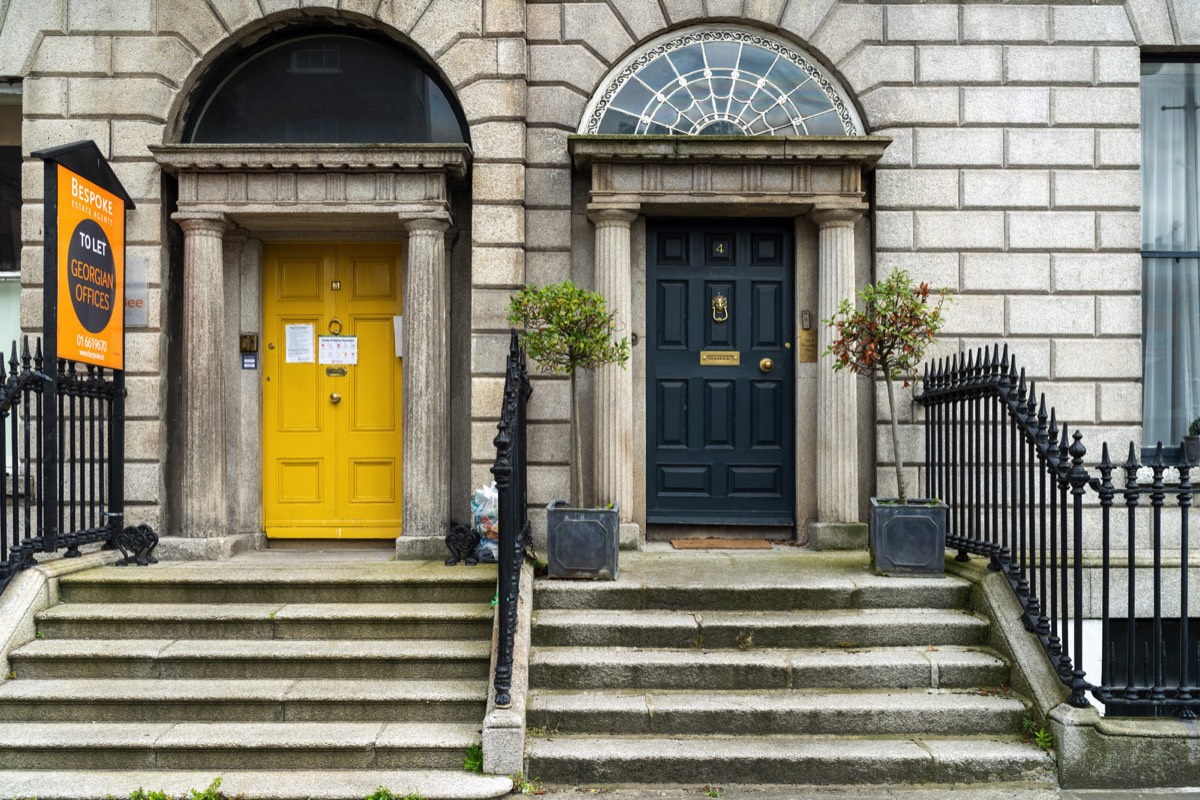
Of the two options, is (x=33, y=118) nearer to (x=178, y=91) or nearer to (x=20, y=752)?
(x=178, y=91)

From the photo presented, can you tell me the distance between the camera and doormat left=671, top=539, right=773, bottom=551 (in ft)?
23.9

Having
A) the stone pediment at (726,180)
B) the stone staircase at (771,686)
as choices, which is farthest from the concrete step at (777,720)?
A: the stone pediment at (726,180)

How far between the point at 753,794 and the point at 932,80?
19.7ft

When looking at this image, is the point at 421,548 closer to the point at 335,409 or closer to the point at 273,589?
the point at 273,589

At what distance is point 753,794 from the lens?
462cm

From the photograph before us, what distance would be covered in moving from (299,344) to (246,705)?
3576mm

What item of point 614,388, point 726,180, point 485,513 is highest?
point 726,180

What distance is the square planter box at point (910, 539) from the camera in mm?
6043

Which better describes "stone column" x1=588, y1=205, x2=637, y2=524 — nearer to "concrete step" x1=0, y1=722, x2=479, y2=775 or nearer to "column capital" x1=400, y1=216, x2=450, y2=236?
"column capital" x1=400, y1=216, x2=450, y2=236

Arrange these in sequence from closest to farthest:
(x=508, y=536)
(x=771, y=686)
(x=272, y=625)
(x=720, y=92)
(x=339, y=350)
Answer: (x=508, y=536) < (x=771, y=686) < (x=272, y=625) < (x=720, y=92) < (x=339, y=350)

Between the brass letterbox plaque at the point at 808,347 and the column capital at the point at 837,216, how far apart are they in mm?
914

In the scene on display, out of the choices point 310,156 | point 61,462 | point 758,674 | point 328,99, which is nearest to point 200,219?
point 310,156

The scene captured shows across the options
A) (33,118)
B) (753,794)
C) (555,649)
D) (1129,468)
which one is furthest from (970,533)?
(33,118)

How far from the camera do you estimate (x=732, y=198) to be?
7.27 metres
